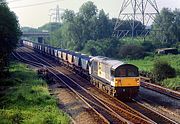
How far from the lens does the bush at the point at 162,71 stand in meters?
40.3

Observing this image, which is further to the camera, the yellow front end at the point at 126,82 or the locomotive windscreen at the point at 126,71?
the locomotive windscreen at the point at 126,71

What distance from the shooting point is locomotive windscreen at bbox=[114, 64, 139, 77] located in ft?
94.4

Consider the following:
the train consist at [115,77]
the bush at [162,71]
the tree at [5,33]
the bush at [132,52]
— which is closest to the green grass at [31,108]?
the train consist at [115,77]

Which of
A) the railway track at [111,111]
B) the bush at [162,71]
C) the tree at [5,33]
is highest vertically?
the tree at [5,33]

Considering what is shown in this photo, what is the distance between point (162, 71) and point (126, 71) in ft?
40.9

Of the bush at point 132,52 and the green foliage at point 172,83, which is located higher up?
the bush at point 132,52

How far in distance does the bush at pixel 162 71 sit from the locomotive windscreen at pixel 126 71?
11970 mm

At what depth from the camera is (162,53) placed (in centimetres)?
6656

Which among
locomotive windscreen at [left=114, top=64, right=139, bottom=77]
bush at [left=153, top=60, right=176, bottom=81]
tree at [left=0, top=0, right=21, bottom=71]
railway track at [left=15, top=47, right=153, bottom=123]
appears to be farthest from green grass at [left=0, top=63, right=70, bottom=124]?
bush at [left=153, top=60, right=176, bottom=81]

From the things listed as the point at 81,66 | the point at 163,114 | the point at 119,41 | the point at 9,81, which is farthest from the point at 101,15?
the point at 163,114

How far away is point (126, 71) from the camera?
28.9 metres

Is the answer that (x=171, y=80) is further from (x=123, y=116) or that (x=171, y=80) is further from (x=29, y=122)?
(x=29, y=122)

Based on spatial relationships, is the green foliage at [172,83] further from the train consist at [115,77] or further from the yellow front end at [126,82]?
the yellow front end at [126,82]

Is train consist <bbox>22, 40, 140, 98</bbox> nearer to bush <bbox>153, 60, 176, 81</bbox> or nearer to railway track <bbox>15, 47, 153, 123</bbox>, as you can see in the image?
railway track <bbox>15, 47, 153, 123</bbox>
